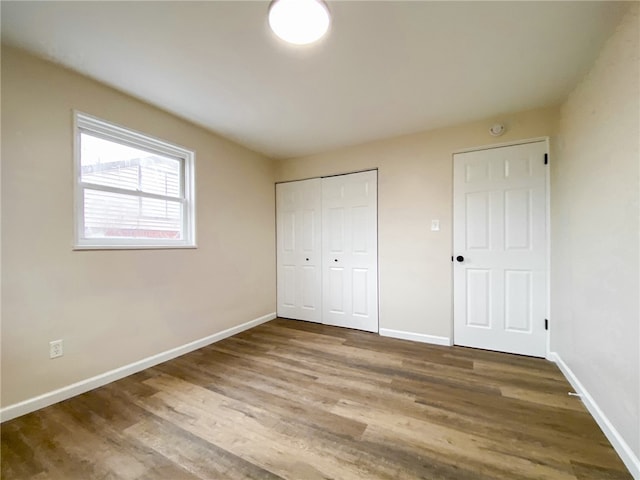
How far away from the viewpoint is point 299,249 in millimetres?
3789

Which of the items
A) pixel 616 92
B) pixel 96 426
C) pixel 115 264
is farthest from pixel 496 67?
pixel 96 426

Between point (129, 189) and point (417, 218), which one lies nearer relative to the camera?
point (129, 189)

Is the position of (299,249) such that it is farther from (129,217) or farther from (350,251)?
(129,217)

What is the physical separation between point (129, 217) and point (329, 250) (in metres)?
2.21

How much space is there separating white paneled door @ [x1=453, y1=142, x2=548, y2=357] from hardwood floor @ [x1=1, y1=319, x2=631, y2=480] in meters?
0.31

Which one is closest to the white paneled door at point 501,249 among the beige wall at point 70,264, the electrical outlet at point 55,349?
the beige wall at point 70,264

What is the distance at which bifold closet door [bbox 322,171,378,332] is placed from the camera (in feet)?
10.7

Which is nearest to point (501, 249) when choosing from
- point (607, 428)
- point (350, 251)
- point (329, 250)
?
point (607, 428)

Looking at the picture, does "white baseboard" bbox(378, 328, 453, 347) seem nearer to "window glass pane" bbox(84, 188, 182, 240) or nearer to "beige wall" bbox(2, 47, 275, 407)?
"beige wall" bbox(2, 47, 275, 407)

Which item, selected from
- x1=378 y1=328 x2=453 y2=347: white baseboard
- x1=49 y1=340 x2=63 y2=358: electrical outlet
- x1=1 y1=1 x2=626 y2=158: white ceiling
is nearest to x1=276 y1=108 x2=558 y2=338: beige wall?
x1=378 y1=328 x2=453 y2=347: white baseboard

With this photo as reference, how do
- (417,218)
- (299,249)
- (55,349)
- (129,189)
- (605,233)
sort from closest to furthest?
(605,233) < (55,349) < (129,189) < (417,218) < (299,249)

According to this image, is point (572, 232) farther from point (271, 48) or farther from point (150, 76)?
point (150, 76)

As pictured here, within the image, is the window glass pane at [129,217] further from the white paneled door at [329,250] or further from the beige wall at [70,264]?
the white paneled door at [329,250]

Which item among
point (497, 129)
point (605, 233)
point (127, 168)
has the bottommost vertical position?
point (605, 233)
